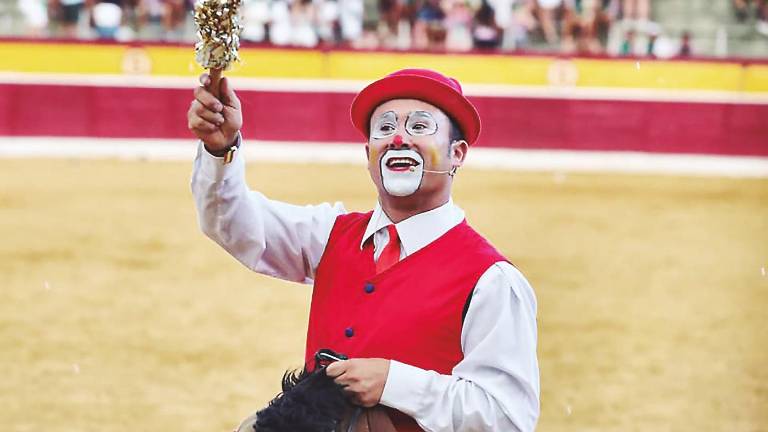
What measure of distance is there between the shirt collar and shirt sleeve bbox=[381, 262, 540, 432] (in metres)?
0.15

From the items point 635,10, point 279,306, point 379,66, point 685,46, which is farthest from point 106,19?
point 279,306

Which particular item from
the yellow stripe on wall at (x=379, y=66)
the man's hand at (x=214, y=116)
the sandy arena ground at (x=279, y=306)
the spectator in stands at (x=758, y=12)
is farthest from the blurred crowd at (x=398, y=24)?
the man's hand at (x=214, y=116)

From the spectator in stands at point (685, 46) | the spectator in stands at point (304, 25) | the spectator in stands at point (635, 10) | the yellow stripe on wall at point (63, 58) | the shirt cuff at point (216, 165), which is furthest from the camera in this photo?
the spectator in stands at point (635, 10)

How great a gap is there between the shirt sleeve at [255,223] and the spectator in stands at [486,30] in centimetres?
1130

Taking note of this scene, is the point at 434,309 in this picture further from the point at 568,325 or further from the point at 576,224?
the point at 576,224

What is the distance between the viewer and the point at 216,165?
2213 mm

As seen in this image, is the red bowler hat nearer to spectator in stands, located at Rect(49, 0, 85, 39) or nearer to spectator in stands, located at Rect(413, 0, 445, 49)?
spectator in stands, located at Rect(413, 0, 445, 49)

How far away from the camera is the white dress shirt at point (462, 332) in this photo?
6.70 ft

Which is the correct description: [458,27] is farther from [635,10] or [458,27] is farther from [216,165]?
[216,165]

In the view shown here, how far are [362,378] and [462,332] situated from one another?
0.19 meters

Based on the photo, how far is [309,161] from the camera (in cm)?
1273

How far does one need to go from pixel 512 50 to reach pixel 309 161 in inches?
99.8

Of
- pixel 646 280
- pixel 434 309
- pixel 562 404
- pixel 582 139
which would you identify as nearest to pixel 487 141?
pixel 582 139

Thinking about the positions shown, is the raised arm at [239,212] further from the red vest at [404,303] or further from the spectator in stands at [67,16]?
the spectator in stands at [67,16]
